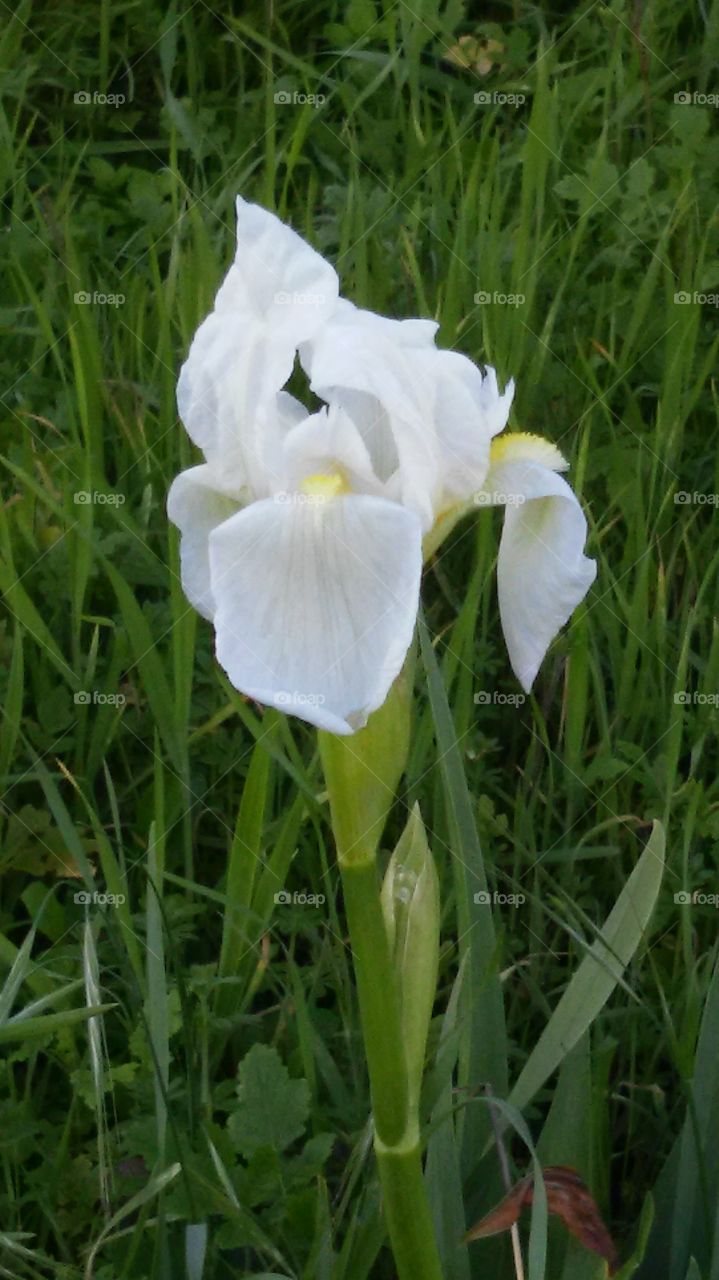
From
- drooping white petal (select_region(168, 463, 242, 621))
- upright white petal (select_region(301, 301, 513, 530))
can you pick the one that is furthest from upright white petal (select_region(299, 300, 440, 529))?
drooping white petal (select_region(168, 463, 242, 621))

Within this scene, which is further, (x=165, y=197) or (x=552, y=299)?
(x=165, y=197)

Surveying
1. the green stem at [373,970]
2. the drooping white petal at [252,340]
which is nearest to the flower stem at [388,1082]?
the green stem at [373,970]

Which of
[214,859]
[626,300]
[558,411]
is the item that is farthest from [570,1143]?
[626,300]

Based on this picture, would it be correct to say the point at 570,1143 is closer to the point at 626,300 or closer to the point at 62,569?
the point at 62,569

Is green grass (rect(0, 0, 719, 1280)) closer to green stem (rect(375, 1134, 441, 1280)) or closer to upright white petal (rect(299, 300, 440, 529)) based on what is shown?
green stem (rect(375, 1134, 441, 1280))

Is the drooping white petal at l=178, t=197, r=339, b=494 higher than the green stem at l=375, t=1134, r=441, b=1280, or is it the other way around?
the drooping white petal at l=178, t=197, r=339, b=494

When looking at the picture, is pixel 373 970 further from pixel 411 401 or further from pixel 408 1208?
pixel 411 401

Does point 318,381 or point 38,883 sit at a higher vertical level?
point 318,381

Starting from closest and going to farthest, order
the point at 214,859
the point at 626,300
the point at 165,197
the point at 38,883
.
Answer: the point at 38,883
the point at 214,859
the point at 626,300
the point at 165,197
